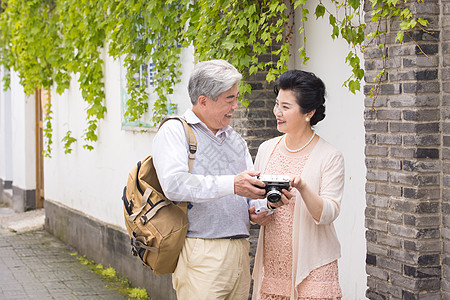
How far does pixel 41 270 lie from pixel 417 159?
582cm

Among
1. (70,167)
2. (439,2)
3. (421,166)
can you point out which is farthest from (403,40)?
(70,167)

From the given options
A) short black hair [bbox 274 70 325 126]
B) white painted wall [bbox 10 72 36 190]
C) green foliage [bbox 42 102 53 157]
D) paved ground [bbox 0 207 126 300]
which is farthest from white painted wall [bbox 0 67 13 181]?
short black hair [bbox 274 70 325 126]

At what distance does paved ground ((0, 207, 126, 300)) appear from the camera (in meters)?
7.42

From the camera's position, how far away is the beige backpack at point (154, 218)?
351 cm

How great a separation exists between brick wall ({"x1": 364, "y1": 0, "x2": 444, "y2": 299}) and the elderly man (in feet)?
2.91

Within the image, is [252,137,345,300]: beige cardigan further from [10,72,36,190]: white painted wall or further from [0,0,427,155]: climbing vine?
[10,72,36,190]: white painted wall

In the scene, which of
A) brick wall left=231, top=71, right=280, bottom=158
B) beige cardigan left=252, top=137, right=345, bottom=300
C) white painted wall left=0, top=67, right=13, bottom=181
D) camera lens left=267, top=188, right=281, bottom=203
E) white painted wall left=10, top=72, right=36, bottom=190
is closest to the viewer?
camera lens left=267, top=188, right=281, bottom=203

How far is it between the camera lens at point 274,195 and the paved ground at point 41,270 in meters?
4.39

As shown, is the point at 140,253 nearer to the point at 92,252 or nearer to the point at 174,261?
the point at 174,261

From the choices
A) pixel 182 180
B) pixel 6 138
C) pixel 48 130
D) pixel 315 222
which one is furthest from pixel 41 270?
pixel 6 138

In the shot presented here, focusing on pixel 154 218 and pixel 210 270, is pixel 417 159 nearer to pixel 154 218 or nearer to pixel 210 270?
pixel 210 270

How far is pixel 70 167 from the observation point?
33.2ft

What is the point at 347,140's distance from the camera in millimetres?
5031

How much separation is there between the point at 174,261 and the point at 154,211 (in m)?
0.30
